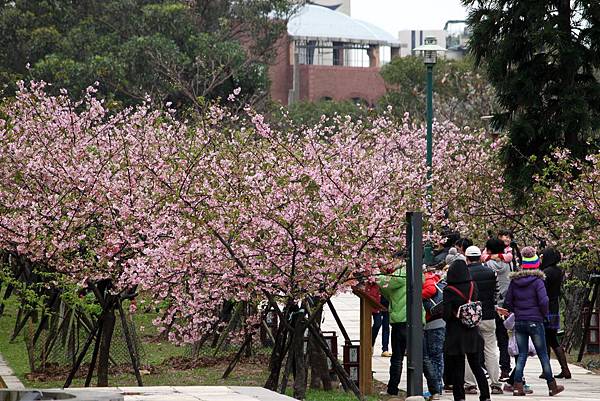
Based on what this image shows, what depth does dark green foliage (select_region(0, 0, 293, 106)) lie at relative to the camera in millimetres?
49469

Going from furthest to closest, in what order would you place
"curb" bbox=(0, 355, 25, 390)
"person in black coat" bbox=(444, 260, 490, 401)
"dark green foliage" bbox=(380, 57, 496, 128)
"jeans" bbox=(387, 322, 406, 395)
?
"dark green foliage" bbox=(380, 57, 496, 128)
"curb" bbox=(0, 355, 25, 390)
"jeans" bbox=(387, 322, 406, 395)
"person in black coat" bbox=(444, 260, 490, 401)

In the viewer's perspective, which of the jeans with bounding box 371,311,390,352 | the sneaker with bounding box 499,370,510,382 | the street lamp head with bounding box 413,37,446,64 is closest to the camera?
the sneaker with bounding box 499,370,510,382

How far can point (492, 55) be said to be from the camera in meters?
25.1

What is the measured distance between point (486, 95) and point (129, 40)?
1502 cm

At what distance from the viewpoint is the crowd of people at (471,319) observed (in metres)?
13.9

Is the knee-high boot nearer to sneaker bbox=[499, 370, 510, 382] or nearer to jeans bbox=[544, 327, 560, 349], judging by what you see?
jeans bbox=[544, 327, 560, 349]

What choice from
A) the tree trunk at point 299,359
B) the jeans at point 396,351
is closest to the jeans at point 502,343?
the jeans at point 396,351

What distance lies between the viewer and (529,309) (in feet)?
52.2

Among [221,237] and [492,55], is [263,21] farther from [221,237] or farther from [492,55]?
[221,237]

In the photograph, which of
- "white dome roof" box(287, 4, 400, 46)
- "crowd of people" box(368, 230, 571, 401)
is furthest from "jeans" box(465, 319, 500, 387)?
"white dome roof" box(287, 4, 400, 46)

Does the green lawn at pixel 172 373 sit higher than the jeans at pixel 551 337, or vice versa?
the jeans at pixel 551 337

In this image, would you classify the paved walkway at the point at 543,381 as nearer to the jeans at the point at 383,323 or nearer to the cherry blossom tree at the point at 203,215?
the jeans at the point at 383,323

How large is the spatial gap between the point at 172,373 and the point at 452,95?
138 ft

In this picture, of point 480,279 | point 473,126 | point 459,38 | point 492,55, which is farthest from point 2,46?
point 459,38
